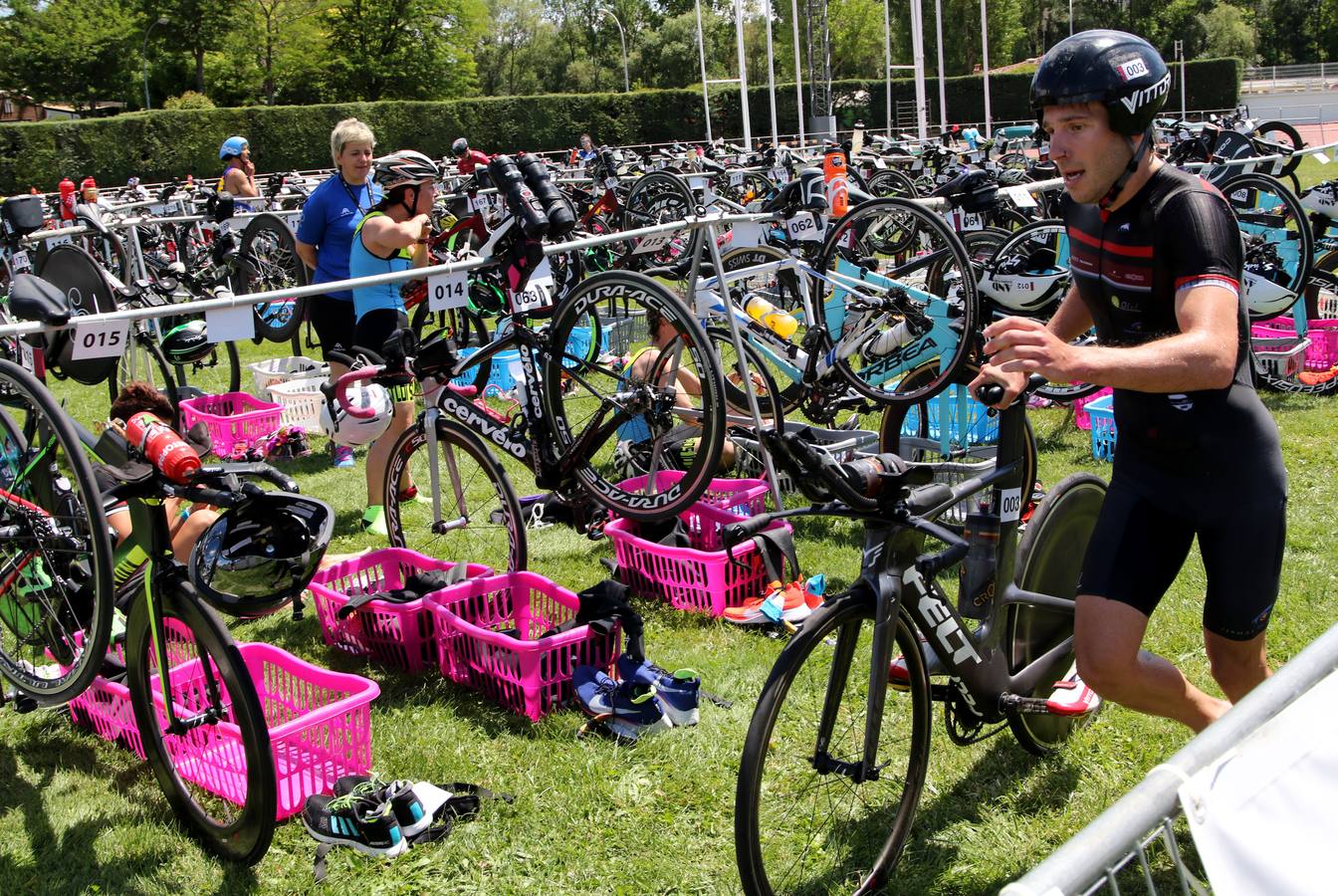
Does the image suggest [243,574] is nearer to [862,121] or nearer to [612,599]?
[612,599]

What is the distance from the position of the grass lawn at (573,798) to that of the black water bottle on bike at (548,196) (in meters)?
1.73

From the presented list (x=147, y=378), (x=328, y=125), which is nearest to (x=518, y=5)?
(x=328, y=125)

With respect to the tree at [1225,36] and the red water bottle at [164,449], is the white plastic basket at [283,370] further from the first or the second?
the tree at [1225,36]

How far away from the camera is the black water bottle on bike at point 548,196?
4527mm

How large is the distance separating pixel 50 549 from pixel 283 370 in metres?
6.39

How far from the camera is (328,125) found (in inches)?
1752

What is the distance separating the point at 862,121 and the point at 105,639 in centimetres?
5673

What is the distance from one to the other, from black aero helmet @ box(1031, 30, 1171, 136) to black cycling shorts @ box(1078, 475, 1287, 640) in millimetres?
859

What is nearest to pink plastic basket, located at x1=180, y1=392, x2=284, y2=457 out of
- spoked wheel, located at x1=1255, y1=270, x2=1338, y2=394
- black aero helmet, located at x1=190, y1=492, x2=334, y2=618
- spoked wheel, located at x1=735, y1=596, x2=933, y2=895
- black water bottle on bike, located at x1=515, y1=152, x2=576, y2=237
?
black water bottle on bike, located at x1=515, y1=152, x2=576, y2=237

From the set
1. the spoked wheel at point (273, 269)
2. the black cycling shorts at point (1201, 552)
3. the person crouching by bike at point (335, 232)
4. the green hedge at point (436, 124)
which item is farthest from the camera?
the green hedge at point (436, 124)

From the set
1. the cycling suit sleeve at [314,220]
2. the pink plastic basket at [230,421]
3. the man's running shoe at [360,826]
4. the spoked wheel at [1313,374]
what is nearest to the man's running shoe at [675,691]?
the man's running shoe at [360,826]

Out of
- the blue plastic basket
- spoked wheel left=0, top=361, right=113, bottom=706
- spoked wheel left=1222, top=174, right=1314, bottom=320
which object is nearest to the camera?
spoked wheel left=0, top=361, right=113, bottom=706

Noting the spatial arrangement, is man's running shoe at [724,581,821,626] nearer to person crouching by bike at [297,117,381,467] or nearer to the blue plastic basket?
the blue plastic basket

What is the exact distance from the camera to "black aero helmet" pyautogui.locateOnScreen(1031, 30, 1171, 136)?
2492mm
